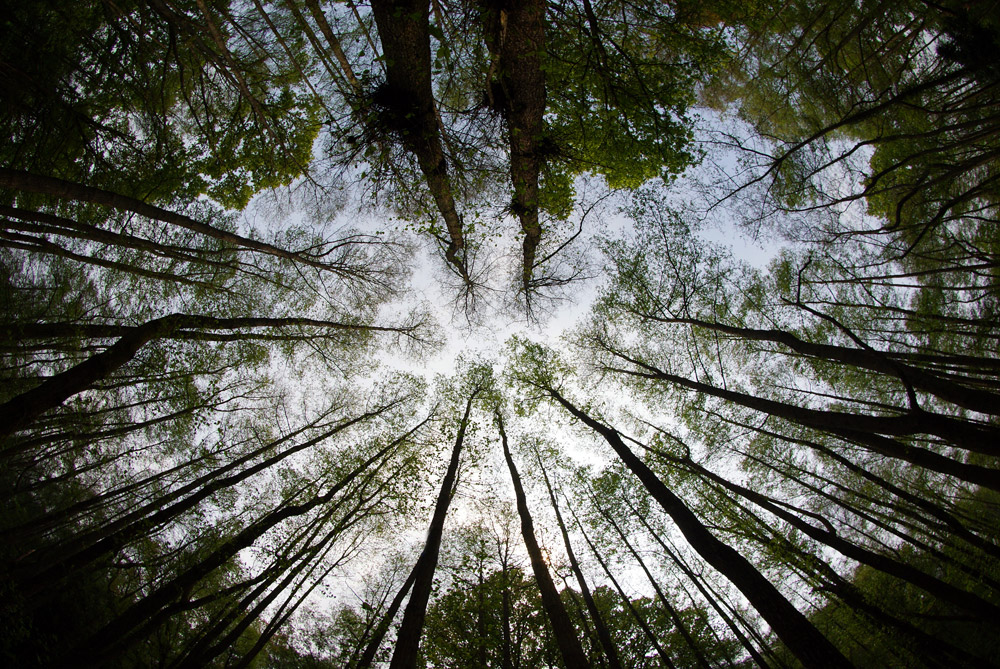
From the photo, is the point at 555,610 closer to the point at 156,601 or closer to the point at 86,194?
the point at 156,601

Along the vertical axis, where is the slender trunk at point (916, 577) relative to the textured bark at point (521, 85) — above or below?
below

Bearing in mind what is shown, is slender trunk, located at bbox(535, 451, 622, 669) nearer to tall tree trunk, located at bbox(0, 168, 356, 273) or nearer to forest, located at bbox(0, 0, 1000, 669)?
forest, located at bbox(0, 0, 1000, 669)

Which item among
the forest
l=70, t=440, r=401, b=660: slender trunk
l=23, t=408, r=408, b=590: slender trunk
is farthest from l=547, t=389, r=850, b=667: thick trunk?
l=23, t=408, r=408, b=590: slender trunk

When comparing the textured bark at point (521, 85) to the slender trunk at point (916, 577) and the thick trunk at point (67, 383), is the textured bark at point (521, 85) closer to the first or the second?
the thick trunk at point (67, 383)

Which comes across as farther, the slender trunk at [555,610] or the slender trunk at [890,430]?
the slender trunk at [555,610]

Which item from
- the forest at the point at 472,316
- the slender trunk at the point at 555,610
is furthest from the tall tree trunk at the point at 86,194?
the slender trunk at the point at 555,610

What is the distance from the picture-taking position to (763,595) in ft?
13.0

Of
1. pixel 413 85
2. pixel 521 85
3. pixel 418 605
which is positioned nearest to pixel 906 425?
pixel 418 605

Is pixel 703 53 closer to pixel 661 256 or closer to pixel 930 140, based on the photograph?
pixel 661 256

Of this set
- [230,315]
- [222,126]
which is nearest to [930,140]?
[222,126]

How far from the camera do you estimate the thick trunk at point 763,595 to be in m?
3.39

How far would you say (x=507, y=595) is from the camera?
26.6 feet

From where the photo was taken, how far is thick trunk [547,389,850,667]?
3.39 meters

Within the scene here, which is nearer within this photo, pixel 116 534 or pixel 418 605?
pixel 418 605
